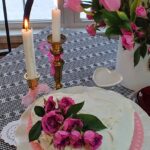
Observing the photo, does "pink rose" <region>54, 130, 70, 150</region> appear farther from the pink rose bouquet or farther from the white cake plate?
the pink rose bouquet

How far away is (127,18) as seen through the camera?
759 millimetres

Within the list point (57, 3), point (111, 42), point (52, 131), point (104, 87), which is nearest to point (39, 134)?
point (52, 131)

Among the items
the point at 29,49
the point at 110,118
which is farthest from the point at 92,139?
the point at 29,49

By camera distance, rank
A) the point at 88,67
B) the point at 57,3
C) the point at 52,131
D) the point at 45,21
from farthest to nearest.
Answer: the point at 45,21 < the point at 57,3 < the point at 88,67 < the point at 52,131

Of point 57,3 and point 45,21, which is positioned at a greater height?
point 57,3

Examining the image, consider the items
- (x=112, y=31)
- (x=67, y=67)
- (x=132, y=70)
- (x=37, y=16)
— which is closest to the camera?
(x=112, y=31)

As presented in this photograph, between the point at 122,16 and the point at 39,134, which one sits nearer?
the point at 39,134

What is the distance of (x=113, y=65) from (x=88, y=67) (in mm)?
87

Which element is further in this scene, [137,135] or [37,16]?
[37,16]

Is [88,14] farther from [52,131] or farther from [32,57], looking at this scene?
[52,131]

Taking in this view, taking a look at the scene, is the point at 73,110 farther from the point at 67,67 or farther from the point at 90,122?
the point at 67,67

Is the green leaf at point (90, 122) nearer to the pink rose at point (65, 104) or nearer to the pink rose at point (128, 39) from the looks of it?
the pink rose at point (65, 104)

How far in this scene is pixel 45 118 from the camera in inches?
23.2

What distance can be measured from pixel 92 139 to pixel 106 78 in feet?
1.29
